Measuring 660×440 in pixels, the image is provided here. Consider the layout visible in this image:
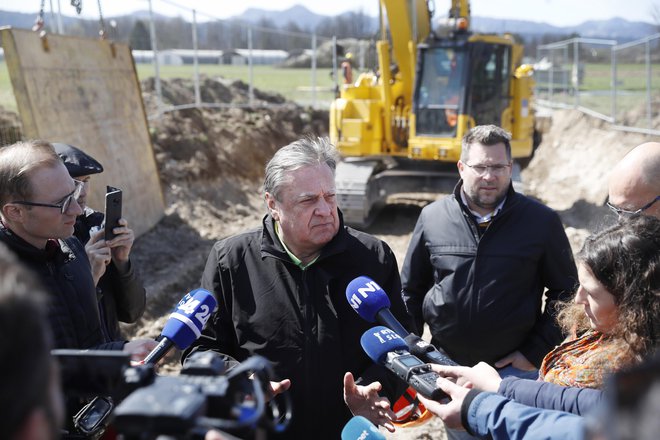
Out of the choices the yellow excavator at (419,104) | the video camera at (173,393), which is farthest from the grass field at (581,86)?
the video camera at (173,393)

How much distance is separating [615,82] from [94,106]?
12.5 m

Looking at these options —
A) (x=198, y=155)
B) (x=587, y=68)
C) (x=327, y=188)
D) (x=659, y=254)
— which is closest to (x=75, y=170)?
(x=327, y=188)

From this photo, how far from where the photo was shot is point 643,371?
889 millimetres

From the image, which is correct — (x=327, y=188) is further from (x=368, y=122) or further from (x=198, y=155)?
(x=198, y=155)

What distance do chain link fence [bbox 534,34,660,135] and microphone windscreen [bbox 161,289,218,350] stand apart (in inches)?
435

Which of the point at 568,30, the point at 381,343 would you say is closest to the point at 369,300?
the point at 381,343

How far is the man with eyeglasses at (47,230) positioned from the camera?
2.59 meters

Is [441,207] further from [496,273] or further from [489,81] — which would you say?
[489,81]

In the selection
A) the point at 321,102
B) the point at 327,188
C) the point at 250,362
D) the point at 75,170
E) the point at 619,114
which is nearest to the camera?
the point at 250,362

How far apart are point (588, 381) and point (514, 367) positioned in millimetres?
1467

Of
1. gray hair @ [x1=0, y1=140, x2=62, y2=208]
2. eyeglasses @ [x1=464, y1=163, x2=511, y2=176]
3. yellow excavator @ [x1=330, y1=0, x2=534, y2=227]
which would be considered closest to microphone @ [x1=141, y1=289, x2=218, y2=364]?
gray hair @ [x1=0, y1=140, x2=62, y2=208]

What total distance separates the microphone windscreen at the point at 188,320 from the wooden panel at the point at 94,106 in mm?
5384

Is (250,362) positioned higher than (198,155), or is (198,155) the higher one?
(250,362)

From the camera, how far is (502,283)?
3525 mm
